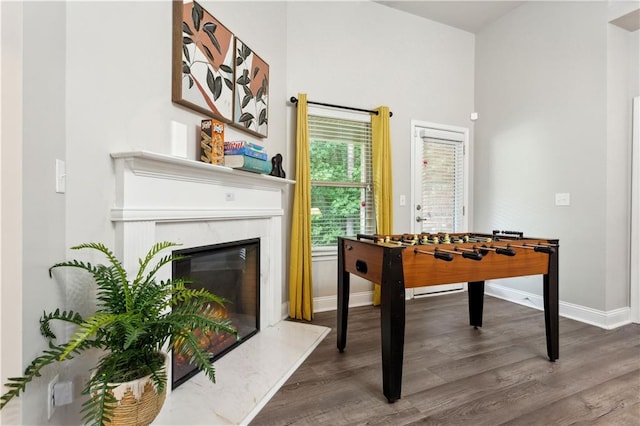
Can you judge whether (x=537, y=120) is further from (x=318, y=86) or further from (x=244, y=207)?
(x=244, y=207)

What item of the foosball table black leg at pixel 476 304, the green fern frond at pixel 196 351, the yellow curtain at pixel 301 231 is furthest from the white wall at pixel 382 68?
the green fern frond at pixel 196 351

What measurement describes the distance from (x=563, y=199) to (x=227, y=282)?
11.1 feet

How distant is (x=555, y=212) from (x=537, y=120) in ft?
3.44

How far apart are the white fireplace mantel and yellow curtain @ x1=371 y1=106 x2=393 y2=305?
1.11 metres

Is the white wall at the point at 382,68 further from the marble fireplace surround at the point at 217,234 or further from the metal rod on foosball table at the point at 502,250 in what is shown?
the metal rod on foosball table at the point at 502,250

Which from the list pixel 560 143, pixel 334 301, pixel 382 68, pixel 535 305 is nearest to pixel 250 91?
pixel 382 68

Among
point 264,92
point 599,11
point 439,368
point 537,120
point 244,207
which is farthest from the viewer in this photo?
point 537,120

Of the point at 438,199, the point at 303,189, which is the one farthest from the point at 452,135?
the point at 303,189

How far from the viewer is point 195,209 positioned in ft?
6.24

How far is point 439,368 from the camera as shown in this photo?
2094 millimetres

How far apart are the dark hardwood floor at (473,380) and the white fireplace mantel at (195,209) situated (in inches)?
36.0

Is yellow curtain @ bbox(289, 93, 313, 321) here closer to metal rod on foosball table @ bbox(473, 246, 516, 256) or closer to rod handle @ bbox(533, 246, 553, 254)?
metal rod on foosball table @ bbox(473, 246, 516, 256)

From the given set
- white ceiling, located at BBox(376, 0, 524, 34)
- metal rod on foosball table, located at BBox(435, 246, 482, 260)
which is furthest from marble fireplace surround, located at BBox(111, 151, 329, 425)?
white ceiling, located at BBox(376, 0, 524, 34)

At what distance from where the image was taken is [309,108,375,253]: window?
3.36 meters
